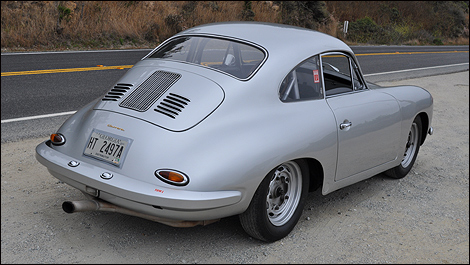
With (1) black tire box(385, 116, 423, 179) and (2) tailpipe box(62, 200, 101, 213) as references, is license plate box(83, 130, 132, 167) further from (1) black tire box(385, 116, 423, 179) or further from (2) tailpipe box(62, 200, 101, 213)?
(1) black tire box(385, 116, 423, 179)

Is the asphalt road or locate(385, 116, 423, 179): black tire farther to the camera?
the asphalt road

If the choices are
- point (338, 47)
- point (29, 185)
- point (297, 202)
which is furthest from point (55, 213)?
point (338, 47)

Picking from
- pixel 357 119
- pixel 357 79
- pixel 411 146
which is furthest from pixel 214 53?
pixel 411 146

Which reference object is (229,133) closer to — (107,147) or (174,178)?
(174,178)

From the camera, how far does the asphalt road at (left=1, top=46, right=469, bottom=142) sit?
6.76m

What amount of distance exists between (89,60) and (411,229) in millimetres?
10321

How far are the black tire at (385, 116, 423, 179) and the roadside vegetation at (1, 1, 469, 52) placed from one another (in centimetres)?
1215

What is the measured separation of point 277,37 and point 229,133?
130 centimetres

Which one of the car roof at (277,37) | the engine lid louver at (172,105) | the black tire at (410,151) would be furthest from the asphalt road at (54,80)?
the black tire at (410,151)

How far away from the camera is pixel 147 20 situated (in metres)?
18.8

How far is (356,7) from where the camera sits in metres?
35.3

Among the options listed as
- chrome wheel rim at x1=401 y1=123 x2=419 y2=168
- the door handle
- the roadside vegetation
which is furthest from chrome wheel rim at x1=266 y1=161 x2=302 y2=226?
the roadside vegetation

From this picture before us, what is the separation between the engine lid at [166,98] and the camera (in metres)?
3.51

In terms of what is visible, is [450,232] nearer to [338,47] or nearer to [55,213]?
[338,47]
